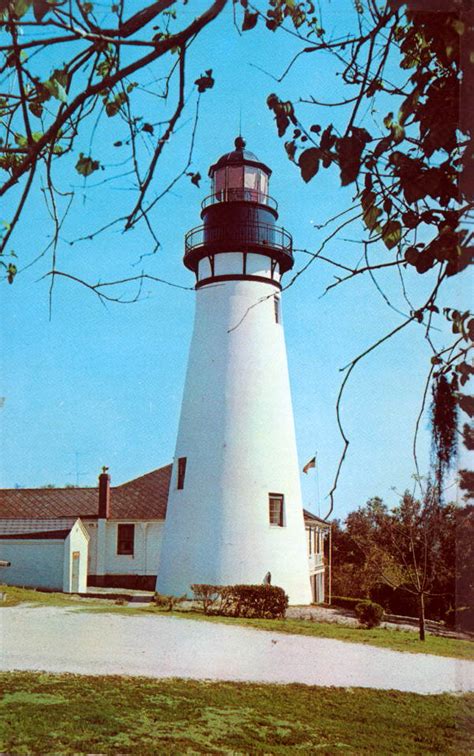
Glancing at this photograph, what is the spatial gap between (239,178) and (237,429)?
878 centimetres

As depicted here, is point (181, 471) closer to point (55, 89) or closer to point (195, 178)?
point (195, 178)

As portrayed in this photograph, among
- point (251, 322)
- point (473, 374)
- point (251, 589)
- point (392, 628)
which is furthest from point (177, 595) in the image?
point (473, 374)

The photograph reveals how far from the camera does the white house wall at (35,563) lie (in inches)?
1005

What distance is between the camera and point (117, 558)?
3069 cm

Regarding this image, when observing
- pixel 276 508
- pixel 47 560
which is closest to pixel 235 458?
pixel 276 508

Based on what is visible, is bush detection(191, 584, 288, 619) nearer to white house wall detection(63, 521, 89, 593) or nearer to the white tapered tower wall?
the white tapered tower wall

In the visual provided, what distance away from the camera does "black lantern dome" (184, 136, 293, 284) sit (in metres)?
23.9

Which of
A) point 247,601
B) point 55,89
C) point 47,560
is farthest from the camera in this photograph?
point 47,560

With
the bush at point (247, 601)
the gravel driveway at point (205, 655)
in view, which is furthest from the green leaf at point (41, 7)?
the bush at point (247, 601)

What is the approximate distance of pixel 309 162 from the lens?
2701 millimetres

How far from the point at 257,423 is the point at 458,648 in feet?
30.7

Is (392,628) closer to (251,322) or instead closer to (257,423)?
(257,423)

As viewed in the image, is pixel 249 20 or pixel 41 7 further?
pixel 249 20

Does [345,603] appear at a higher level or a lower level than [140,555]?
lower
